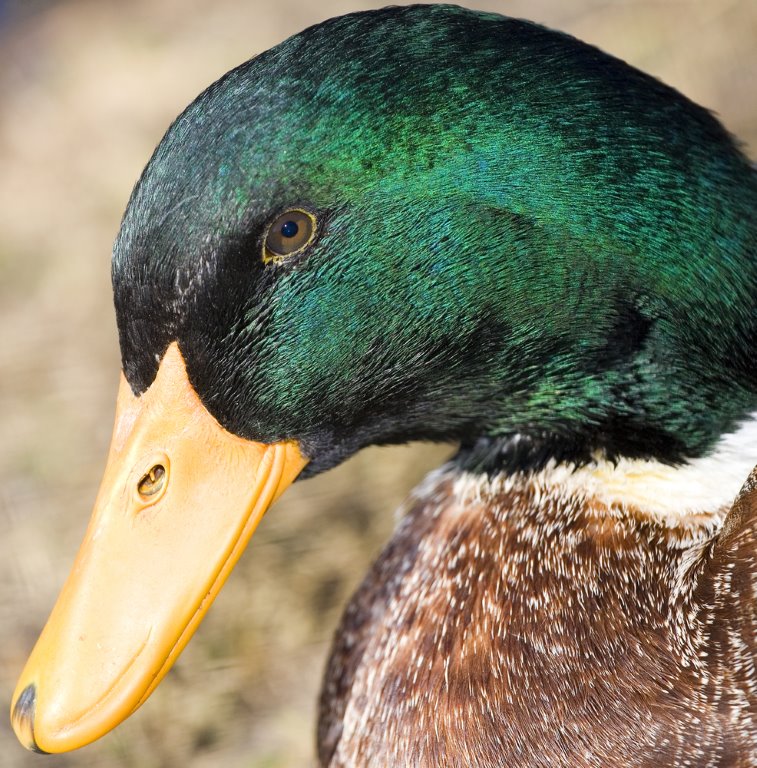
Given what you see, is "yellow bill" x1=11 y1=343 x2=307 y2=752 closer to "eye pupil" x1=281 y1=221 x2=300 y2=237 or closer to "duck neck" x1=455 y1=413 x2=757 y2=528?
"eye pupil" x1=281 y1=221 x2=300 y2=237

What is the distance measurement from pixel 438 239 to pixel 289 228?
192 millimetres

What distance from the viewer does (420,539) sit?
5.78 ft

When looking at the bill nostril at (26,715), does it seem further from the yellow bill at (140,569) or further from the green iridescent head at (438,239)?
the green iridescent head at (438,239)

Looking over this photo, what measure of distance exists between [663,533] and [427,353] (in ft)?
1.46

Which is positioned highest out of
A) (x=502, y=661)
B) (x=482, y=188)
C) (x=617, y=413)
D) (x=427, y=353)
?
(x=482, y=188)

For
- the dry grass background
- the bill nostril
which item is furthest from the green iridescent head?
the dry grass background

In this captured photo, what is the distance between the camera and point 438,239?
132cm

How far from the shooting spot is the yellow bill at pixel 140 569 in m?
1.32

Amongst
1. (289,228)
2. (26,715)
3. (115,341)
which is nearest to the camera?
(289,228)

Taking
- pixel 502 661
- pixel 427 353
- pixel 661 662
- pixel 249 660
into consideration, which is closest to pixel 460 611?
pixel 502 661

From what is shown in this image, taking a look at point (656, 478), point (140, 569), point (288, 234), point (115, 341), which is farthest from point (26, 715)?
point (115, 341)

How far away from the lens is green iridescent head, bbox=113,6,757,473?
48.8 inches

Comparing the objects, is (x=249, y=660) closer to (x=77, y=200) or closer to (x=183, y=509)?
(x=183, y=509)

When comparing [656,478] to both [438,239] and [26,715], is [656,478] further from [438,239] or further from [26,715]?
[26,715]
